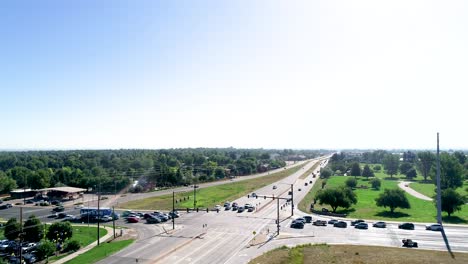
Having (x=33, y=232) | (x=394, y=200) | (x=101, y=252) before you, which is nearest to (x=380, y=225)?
(x=394, y=200)

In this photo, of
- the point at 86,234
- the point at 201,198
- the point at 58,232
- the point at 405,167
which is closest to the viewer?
the point at 58,232

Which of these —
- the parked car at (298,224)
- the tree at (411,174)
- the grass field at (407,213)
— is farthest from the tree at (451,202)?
the tree at (411,174)

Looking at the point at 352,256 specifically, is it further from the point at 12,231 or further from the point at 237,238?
the point at 12,231

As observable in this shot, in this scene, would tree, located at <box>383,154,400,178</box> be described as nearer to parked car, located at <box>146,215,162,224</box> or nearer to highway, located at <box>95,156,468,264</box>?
highway, located at <box>95,156,468,264</box>

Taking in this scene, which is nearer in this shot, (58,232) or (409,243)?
(409,243)

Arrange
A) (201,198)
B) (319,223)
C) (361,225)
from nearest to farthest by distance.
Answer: (361,225)
(319,223)
(201,198)

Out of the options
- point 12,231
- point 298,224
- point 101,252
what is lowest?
point 101,252

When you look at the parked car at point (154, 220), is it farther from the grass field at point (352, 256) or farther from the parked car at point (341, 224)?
the parked car at point (341, 224)

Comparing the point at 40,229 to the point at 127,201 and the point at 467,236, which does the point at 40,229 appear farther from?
the point at 467,236
